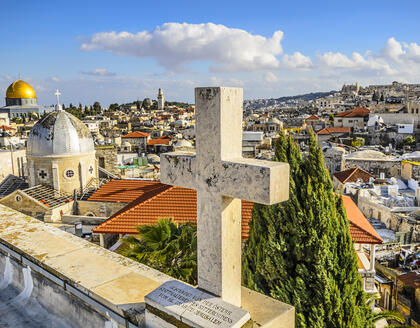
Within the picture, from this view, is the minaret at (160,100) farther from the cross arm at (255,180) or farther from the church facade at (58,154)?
the cross arm at (255,180)

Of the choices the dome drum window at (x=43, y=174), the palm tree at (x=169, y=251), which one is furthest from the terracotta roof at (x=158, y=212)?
the dome drum window at (x=43, y=174)

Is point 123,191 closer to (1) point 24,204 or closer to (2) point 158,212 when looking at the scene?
(1) point 24,204

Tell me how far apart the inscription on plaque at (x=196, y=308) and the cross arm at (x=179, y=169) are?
0.84 meters

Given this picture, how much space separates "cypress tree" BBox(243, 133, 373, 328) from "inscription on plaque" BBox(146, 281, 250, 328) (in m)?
4.82

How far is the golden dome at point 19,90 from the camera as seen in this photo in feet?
314

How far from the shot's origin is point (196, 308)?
251cm

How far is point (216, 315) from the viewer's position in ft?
7.89

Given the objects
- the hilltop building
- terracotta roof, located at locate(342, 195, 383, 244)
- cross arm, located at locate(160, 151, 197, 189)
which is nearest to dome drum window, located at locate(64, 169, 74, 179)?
terracotta roof, located at locate(342, 195, 383, 244)

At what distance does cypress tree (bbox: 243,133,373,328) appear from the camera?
6934 millimetres

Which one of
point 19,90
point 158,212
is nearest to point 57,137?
point 158,212

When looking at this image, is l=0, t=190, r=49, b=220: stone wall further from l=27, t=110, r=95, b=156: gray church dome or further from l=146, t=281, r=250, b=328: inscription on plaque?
l=146, t=281, r=250, b=328: inscription on plaque

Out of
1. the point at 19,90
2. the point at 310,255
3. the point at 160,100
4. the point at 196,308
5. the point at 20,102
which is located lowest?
the point at 310,255

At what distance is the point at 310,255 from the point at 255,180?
5116 millimetres

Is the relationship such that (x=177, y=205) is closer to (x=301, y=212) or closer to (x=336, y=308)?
(x=301, y=212)
